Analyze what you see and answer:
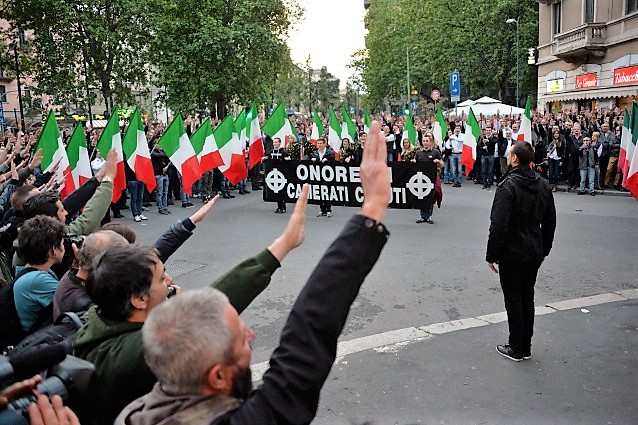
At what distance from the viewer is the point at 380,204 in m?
→ 1.68

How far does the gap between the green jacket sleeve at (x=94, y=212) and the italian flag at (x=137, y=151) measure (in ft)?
21.9

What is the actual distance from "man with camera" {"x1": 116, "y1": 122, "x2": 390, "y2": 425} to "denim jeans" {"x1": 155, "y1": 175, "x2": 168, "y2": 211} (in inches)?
496

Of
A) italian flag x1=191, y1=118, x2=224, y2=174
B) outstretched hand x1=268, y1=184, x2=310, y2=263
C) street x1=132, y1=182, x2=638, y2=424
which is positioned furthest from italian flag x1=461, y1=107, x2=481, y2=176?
outstretched hand x1=268, y1=184, x2=310, y2=263

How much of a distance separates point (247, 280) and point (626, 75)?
2807cm

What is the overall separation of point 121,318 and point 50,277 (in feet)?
4.20

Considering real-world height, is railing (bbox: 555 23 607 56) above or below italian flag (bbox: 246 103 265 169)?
above

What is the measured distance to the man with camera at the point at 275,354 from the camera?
1594 millimetres

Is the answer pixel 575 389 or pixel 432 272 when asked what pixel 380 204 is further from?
pixel 432 272

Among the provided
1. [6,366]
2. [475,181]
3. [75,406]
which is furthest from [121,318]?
[475,181]

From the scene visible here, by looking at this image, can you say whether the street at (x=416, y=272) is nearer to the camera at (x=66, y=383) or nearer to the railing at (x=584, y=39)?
the camera at (x=66, y=383)

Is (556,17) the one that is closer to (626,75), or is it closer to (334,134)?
(626,75)

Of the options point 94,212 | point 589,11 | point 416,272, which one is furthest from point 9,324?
point 589,11

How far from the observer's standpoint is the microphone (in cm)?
166

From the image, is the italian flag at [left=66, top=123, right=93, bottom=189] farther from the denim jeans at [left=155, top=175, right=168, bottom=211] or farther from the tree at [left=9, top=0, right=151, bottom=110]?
the tree at [left=9, top=0, right=151, bottom=110]
